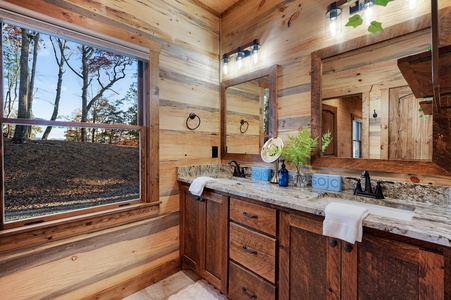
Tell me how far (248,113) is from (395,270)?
1772 millimetres

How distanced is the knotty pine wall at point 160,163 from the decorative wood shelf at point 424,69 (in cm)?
184

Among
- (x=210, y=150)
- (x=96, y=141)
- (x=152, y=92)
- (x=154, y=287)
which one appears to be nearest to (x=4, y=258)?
(x=96, y=141)

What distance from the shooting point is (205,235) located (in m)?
1.93

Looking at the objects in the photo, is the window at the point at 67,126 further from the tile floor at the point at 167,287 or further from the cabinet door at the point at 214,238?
the tile floor at the point at 167,287

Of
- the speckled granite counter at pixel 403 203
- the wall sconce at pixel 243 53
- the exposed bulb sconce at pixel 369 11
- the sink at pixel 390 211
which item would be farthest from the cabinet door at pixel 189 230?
the exposed bulb sconce at pixel 369 11

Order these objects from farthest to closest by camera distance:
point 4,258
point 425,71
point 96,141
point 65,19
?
point 96,141 → point 65,19 → point 4,258 → point 425,71

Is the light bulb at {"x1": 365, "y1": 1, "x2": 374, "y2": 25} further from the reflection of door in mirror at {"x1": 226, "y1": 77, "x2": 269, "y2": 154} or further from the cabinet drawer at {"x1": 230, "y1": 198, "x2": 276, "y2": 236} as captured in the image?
the cabinet drawer at {"x1": 230, "y1": 198, "x2": 276, "y2": 236}

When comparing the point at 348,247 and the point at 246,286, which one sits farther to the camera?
the point at 246,286

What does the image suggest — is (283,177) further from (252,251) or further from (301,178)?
(252,251)

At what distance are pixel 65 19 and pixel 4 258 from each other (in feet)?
5.49

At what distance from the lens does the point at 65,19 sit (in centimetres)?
155

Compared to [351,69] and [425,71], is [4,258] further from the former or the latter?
[351,69]

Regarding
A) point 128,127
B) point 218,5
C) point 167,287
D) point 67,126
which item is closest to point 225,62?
point 218,5

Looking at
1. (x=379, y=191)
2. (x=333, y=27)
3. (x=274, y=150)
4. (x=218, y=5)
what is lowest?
(x=379, y=191)
